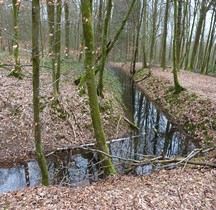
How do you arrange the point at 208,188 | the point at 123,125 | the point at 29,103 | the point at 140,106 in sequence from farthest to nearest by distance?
the point at 140,106 → the point at 123,125 → the point at 29,103 → the point at 208,188

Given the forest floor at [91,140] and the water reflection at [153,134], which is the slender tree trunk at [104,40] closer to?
the forest floor at [91,140]

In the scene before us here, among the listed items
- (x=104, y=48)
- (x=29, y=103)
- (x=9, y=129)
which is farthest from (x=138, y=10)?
(x=9, y=129)

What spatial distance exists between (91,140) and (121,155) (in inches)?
62.3

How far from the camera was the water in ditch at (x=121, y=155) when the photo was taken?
6.87m

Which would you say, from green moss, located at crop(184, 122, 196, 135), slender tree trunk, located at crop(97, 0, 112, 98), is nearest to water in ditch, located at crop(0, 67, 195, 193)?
green moss, located at crop(184, 122, 196, 135)

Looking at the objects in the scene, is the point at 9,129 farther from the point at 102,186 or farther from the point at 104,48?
the point at 104,48

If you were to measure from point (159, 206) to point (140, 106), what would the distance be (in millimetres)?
11095

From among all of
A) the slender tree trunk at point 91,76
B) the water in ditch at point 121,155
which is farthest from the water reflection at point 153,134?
the slender tree trunk at point 91,76

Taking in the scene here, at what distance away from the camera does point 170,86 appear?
15.5 m

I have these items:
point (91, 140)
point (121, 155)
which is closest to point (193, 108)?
point (121, 155)

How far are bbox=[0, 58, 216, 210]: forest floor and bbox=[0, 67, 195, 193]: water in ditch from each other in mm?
671

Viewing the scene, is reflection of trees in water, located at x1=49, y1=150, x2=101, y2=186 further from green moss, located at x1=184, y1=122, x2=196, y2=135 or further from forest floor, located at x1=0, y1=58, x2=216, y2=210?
green moss, located at x1=184, y1=122, x2=196, y2=135

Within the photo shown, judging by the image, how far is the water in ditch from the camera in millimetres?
6871

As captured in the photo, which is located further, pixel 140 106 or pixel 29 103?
pixel 140 106
